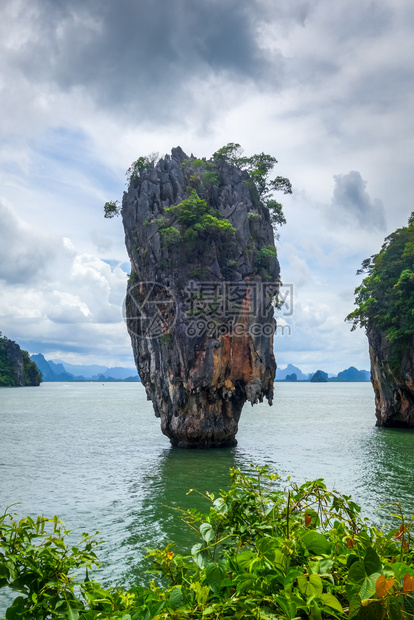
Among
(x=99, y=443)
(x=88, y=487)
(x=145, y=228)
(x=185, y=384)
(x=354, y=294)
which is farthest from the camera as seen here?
(x=354, y=294)

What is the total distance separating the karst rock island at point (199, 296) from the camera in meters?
23.6

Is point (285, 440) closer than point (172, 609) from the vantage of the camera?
No

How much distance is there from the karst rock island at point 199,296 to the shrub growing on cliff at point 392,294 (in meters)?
9.83

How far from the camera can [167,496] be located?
50.5 feet

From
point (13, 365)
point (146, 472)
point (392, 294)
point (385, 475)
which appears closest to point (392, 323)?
point (392, 294)

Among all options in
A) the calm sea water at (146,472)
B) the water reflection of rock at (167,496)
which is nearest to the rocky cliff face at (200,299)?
the water reflection of rock at (167,496)

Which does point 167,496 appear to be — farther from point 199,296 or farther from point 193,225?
point 193,225

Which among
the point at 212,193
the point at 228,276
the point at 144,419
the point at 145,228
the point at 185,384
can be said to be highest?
the point at 212,193

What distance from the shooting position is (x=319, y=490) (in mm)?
3199

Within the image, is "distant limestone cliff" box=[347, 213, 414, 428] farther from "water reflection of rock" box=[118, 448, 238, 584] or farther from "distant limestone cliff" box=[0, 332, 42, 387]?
"distant limestone cliff" box=[0, 332, 42, 387]

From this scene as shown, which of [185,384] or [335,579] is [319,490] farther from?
[185,384]

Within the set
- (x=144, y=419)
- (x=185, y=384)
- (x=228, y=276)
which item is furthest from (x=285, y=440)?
(x=144, y=419)

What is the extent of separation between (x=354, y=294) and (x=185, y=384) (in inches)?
752

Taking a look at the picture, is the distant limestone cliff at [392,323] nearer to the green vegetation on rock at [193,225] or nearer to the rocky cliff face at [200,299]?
the rocky cliff face at [200,299]
